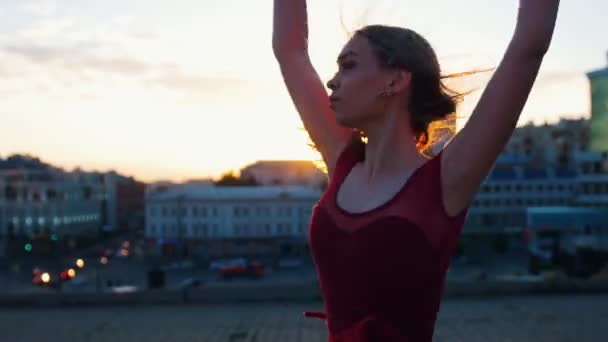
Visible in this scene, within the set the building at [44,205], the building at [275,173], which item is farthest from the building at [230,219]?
the building at [275,173]

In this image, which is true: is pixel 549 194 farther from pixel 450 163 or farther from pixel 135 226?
pixel 450 163

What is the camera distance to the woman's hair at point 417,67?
0.98 metres

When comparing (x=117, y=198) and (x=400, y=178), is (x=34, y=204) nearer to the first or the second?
(x=117, y=198)

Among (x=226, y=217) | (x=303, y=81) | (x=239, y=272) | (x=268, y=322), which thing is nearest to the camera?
(x=303, y=81)

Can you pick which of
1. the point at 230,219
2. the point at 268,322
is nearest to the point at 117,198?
the point at 230,219

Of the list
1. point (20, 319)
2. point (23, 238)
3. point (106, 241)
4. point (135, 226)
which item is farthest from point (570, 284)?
point (135, 226)

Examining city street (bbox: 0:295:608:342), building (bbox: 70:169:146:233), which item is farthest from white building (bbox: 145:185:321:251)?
city street (bbox: 0:295:608:342)

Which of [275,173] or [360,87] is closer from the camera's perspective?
[360,87]

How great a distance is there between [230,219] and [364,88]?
3215 cm

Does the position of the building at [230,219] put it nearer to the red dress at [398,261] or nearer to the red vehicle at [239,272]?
the red vehicle at [239,272]

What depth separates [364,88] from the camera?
0.98 meters

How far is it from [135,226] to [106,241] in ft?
26.9

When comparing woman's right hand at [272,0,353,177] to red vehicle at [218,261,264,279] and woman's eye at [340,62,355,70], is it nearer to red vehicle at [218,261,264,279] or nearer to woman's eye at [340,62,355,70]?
woman's eye at [340,62,355,70]

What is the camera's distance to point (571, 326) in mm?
5023
